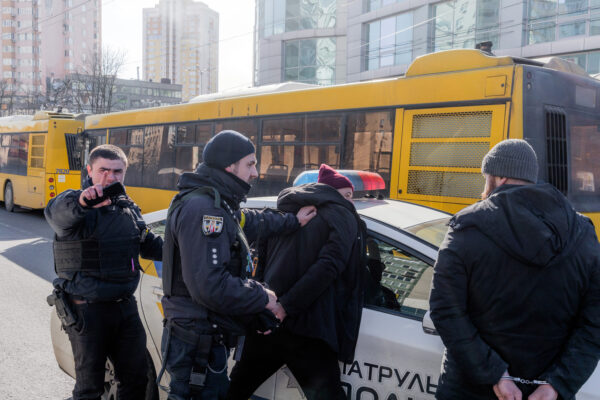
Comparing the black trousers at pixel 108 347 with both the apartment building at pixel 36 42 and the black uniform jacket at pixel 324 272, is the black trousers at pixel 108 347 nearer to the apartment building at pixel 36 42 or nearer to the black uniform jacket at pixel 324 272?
the black uniform jacket at pixel 324 272

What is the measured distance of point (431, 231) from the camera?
3016 millimetres

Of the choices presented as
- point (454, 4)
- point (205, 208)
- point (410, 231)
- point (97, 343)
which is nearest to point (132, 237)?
point (97, 343)

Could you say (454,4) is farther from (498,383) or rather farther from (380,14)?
(498,383)

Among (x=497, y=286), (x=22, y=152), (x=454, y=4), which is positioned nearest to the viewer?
(x=497, y=286)

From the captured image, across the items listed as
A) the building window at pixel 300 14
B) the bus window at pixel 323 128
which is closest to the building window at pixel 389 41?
the building window at pixel 300 14

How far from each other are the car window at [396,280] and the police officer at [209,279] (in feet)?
2.26

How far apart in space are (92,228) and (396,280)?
1.61 metres

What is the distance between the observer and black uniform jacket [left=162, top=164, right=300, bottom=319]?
228cm

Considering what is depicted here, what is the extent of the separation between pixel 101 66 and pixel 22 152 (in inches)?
930

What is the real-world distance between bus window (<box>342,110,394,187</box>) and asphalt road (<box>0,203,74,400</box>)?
162 inches

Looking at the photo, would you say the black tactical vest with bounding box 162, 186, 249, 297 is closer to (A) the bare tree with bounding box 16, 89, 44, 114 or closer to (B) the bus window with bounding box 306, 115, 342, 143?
(B) the bus window with bounding box 306, 115, 342, 143

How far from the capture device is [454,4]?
26797 mm

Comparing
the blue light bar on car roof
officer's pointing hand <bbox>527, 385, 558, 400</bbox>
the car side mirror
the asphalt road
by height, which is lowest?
the asphalt road

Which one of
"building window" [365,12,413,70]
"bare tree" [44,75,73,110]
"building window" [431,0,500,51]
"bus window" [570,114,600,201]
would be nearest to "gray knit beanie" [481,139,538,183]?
"bus window" [570,114,600,201]
